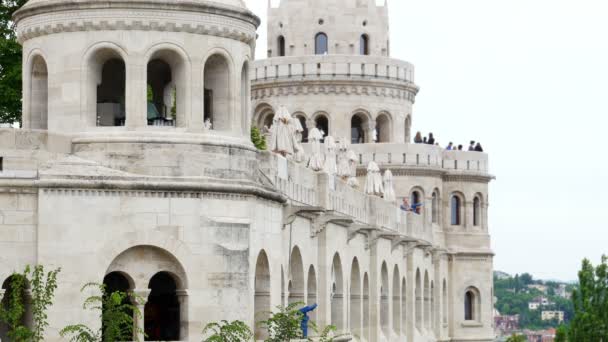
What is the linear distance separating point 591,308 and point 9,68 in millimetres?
29067

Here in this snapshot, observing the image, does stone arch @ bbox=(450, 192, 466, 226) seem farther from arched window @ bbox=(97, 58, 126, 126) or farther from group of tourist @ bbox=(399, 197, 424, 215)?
arched window @ bbox=(97, 58, 126, 126)

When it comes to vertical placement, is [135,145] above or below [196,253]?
above

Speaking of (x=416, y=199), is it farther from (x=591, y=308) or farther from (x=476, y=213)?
(x=591, y=308)

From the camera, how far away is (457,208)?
87500 millimetres

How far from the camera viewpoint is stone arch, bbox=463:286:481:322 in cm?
8812

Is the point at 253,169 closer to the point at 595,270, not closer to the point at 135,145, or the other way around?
the point at 135,145

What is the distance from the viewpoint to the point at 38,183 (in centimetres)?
3544

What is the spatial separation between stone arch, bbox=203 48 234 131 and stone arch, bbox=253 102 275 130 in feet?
141

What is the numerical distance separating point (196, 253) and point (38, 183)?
3625 mm

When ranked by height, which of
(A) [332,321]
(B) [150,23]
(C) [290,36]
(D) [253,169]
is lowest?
(A) [332,321]

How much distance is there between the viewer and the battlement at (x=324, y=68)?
81062 mm

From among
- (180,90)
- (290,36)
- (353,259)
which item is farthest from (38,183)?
(290,36)

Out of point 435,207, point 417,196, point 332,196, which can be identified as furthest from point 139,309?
point 435,207

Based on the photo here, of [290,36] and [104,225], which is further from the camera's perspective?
[290,36]
